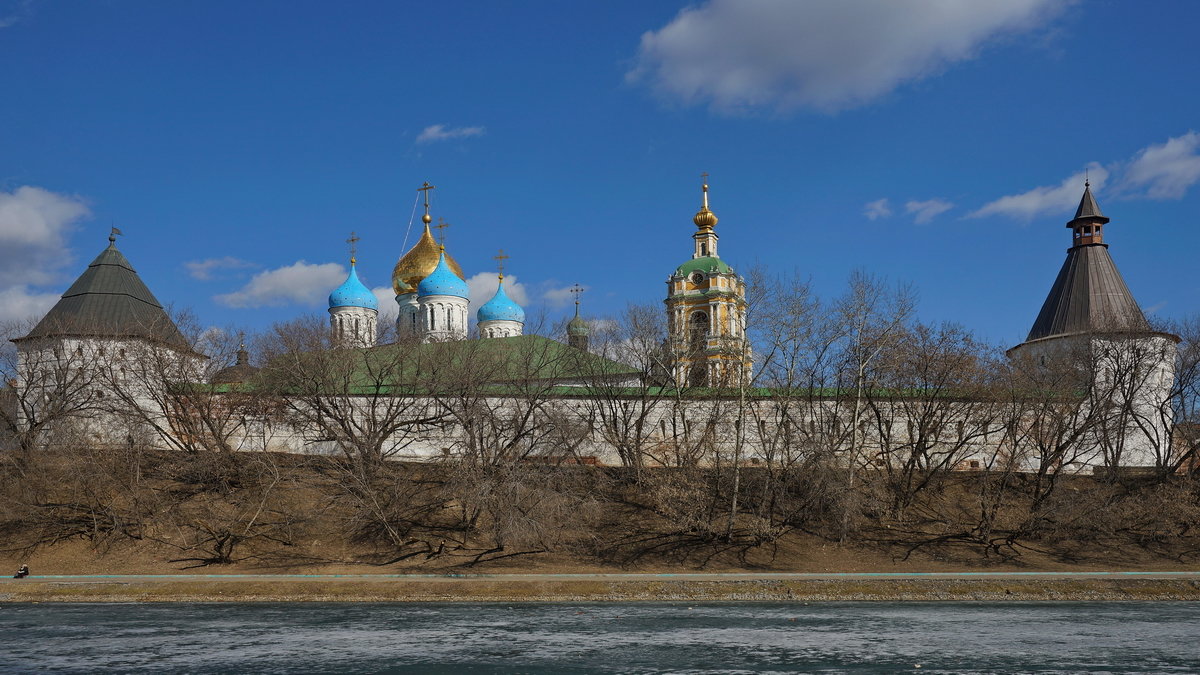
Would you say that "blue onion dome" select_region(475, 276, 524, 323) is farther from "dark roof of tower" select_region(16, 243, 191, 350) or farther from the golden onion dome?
"dark roof of tower" select_region(16, 243, 191, 350)

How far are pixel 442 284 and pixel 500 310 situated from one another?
4.27 metres

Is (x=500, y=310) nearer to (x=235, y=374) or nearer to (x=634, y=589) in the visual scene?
(x=235, y=374)

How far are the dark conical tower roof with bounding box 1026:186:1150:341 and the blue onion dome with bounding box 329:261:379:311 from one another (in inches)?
1567

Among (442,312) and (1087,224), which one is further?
(442,312)

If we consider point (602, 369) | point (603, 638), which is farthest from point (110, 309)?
point (603, 638)

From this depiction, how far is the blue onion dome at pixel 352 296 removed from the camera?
68.1 metres

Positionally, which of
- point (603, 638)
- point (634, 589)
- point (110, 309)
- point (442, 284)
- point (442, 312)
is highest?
point (442, 284)

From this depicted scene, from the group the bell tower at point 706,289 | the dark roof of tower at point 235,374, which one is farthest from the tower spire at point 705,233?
the dark roof of tower at point 235,374

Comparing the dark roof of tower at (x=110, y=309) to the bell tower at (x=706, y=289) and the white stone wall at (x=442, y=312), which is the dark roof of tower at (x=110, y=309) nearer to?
the white stone wall at (x=442, y=312)

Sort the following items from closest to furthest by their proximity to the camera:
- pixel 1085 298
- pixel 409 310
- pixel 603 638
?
1. pixel 603 638
2. pixel 1085 298
3. pixel 409 310

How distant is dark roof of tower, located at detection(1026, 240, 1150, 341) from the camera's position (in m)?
46.2

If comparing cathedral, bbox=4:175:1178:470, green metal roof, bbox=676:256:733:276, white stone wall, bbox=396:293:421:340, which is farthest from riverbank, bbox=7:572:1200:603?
white stone wall, bbox=396:293:421:340

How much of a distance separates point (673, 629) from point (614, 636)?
163 cm

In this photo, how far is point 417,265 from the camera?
230 feet
